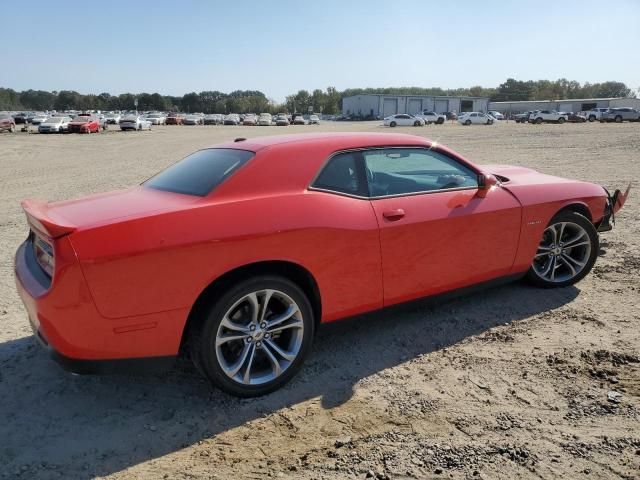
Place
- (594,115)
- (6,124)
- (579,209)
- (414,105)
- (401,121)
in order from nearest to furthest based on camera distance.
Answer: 1. (579,209)
2. (6,124)
3. (401,121)
4. (594,115)
5. (414,105)

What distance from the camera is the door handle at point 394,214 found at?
3.37m

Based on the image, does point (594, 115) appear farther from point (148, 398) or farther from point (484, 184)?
point (148, 398)

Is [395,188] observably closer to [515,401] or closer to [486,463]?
[515,401]

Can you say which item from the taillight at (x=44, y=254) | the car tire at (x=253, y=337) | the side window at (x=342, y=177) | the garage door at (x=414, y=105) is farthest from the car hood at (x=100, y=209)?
the garage door at (x=414, y=105)

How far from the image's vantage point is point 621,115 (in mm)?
53188

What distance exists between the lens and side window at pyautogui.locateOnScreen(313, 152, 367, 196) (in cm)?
331

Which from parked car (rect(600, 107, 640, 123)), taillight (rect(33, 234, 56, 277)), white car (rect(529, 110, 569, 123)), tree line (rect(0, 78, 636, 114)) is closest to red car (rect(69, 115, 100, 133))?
taillight (rect(33, 234, 56, 277))

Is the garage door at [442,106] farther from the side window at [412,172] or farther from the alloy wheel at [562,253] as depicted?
the side window at [412,172]

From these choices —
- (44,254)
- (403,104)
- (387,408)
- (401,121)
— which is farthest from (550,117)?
(44,254)

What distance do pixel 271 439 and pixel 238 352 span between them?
616mm

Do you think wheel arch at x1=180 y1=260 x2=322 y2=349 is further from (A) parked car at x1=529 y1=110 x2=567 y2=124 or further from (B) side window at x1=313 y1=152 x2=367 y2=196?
(A) parked car at x1=529 y1=110 x2=567 y2=124

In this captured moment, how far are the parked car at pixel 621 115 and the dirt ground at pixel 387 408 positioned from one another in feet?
191

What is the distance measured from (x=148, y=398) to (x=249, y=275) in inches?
39.8

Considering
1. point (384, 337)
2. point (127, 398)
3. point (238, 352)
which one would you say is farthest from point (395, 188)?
point (127, 398)
